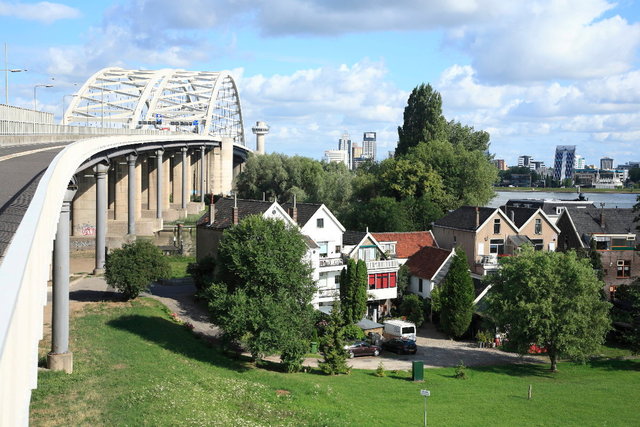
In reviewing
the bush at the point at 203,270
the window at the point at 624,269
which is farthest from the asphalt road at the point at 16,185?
the window at the point at 624,269

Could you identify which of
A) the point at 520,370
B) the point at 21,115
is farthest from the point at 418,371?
the point at 21,115

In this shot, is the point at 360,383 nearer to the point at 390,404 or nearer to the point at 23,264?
the point at 390,404

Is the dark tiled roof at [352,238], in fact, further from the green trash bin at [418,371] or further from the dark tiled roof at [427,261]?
the green trash bin at [418,371]

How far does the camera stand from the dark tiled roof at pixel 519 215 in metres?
59.8

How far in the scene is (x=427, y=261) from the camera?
56.0m

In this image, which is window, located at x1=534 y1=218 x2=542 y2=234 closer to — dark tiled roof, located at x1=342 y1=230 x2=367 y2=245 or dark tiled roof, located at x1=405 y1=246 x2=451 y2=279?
dark tiled roof, located at x1=405 y1=246 x2=451 y2=279

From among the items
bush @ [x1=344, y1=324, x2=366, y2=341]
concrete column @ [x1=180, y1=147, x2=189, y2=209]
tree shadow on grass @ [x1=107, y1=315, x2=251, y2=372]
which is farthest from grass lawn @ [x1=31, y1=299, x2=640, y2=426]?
concrete column @ [x1=180, y1=147, x2=189, y2=209]

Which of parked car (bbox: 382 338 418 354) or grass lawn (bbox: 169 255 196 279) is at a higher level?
grass lawn (bbox: 169 255 196 279)

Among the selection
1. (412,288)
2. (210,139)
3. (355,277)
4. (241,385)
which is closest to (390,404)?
(241,385)

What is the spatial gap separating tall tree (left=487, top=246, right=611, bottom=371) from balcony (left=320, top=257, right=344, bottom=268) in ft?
41.5

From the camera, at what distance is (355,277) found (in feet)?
161

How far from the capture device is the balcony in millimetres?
51062

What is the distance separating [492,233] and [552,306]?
1734 centimetres

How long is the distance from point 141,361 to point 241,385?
4.80 m
